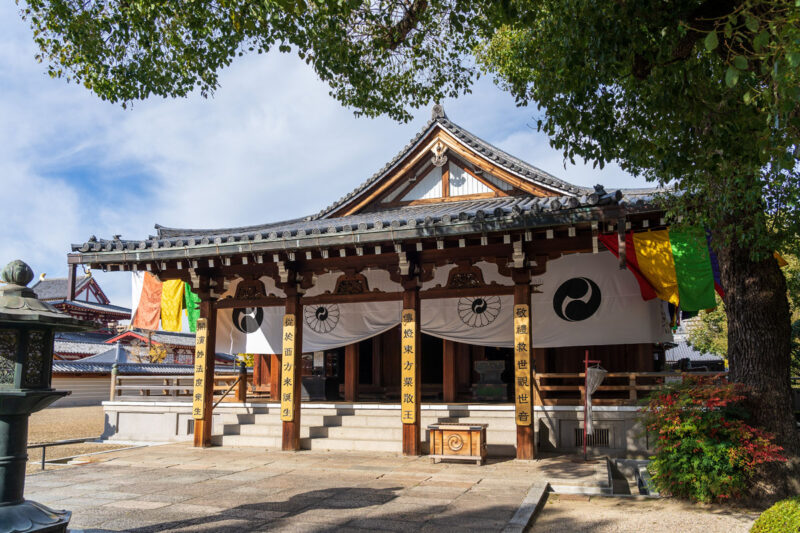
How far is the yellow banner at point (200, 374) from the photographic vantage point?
12.0m

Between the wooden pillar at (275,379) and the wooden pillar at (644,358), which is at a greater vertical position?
the wooden pillar at (644,358)

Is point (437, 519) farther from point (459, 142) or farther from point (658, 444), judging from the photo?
point (459, 142)

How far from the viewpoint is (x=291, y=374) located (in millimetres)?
11305

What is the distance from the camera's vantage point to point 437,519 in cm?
629

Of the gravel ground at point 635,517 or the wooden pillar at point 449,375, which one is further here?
the wooden pillar at point 449,375

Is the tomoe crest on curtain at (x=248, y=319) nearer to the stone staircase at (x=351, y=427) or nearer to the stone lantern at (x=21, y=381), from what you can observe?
the stone staircase at (x=351, y=427)

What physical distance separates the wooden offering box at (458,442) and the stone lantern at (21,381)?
6007 mm

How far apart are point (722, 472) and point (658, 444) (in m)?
0.84

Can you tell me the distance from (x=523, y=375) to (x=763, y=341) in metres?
3.70

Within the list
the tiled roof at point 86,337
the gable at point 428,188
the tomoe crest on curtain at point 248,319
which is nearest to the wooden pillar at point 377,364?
the tomoe crest on curtain at point 248,319

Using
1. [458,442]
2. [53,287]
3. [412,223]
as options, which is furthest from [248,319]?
[53,287]

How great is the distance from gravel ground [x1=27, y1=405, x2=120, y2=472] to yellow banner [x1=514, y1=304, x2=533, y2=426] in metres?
8.17

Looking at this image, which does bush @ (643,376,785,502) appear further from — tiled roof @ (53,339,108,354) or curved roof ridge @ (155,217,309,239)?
tiled roof @ (53,339,108,354)

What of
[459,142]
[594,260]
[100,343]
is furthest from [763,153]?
[100,343]
